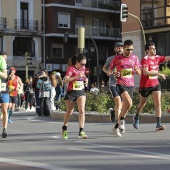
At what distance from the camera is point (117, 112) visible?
1161 cm

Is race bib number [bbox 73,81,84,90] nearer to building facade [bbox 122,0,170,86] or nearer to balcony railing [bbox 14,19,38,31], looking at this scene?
building facade [bbox 122,0,170,86]

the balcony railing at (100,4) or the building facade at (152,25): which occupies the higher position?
the balcony railing at (100,4)

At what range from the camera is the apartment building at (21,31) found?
53.6 meters

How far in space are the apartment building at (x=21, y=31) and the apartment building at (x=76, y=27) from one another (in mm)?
1009

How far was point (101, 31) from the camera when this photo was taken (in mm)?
60031

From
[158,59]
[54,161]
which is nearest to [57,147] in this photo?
[54,161]

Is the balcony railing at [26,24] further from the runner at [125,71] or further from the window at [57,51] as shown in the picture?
the runner at [125,71]

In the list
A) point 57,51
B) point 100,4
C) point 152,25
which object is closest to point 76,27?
point 57,51

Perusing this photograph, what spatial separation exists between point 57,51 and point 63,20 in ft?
11.4

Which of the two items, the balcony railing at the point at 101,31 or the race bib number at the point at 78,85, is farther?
the balcony railing at the point at 101,31

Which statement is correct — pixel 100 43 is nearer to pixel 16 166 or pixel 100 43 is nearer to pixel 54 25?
pixel 54 25

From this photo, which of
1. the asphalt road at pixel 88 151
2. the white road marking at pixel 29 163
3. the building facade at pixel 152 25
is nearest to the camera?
the white road marking at pixel 29 163

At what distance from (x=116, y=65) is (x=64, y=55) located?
46.7m

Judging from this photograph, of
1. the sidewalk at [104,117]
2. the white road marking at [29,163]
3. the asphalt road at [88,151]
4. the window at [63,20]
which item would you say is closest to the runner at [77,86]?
the asphalt road at [88,151]
